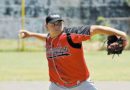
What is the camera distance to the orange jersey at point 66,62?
7.12 metres

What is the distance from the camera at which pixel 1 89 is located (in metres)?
13.6

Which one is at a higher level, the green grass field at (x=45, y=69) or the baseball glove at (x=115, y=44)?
the baseball glove at (x=115, y=44)

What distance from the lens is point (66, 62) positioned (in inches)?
282

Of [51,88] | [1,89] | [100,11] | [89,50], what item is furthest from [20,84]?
[100,11]

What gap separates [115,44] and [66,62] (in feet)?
2.25

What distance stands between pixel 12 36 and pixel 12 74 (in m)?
16.6

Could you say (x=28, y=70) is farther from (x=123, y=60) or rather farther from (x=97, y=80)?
(x=123, y=60)

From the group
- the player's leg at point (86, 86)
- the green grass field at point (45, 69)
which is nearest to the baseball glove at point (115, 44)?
the player's leg at point (86, 86)

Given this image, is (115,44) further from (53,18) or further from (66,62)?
(53,18)

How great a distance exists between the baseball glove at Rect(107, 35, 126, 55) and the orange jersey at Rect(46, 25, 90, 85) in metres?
0.38

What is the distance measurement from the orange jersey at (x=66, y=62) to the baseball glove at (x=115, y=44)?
38cm

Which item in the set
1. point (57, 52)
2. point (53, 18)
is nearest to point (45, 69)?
point (57, 52)

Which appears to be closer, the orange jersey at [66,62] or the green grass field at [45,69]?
the orange jersey at [66,62]

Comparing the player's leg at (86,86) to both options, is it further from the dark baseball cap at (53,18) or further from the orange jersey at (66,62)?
the dark baseball cap at (53,18)
